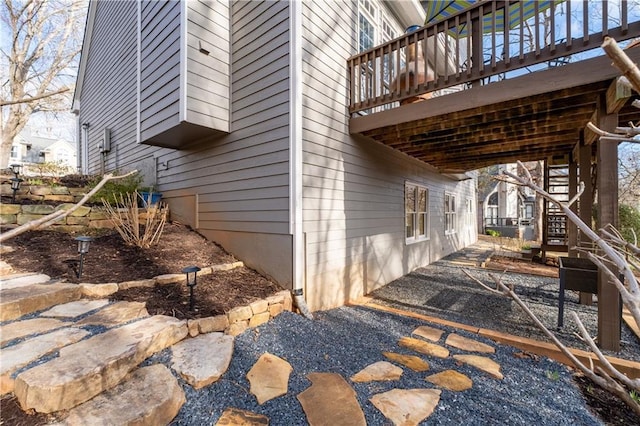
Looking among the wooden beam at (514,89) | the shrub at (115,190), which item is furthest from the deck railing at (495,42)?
the shrub at (115,190)

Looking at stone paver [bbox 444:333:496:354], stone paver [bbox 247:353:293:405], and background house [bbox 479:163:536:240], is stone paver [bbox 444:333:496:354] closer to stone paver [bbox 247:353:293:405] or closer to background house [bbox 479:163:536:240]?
stone paver [bbox 247:353:293:405]

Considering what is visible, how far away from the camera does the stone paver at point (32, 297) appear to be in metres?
2.28

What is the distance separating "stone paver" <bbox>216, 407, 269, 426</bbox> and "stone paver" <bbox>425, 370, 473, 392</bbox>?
1274 mm

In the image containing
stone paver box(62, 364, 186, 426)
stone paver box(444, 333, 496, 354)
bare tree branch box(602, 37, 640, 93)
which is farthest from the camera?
stone paver box(444, 333, 496, 354)

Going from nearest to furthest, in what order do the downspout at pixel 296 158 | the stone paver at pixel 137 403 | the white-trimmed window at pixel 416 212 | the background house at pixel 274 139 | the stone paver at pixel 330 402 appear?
the stone paver at pixel 137 403 < the stone paver at pixel 330 402 < the downspout at pixel 296 158 < the background house at pixel 274 139 < the white-trimmed window at pixel 416 212

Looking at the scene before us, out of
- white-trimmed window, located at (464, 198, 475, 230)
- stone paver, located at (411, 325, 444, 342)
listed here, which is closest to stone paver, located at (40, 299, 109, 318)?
stone paver, located at (411, 325, 444, 342)

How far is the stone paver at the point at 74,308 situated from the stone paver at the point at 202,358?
0.88 m

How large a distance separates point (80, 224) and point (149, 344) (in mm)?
3535

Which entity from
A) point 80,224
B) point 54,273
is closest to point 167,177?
point 80,224

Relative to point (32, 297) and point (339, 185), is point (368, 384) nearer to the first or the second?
point (339, 185)

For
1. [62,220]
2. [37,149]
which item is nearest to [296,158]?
[62,220]

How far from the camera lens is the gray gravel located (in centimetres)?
185

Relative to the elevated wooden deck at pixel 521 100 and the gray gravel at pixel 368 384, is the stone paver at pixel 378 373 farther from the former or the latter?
the elevated wooden deck at pixel 521 100

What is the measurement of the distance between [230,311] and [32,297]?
61.4 inches
